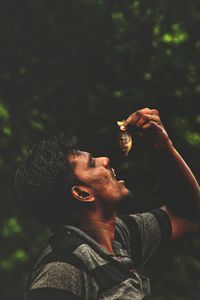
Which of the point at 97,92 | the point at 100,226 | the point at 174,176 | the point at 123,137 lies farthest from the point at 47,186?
the point at 97,92

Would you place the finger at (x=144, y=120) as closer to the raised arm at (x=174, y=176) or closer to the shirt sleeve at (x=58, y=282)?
the raised arm at (x=174, y=176)

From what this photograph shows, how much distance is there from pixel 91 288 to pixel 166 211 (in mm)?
917

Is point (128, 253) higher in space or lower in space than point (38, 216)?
lower

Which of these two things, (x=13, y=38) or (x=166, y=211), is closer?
(x=166, y=211)

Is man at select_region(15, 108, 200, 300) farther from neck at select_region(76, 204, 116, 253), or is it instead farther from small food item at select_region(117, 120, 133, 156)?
small food item at select_region(117, 120, 133, 156)

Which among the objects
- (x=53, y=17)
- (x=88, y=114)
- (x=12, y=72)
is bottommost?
(x=88, y=114)

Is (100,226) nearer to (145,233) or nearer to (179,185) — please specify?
(145,233)

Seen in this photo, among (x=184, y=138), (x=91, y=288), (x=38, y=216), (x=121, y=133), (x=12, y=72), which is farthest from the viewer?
(x=12, y=72)

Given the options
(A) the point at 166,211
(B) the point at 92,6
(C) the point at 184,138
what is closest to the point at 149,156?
(C) the point at 184,138

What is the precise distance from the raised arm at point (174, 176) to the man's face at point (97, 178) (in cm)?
25

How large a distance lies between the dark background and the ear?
4656 millimetres

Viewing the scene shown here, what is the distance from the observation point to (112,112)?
824 centimetres

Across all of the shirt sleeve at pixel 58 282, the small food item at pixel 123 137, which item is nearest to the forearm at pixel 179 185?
the small food item at pixel 123 137

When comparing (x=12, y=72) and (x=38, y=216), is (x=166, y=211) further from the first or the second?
(x=12, y=72)
